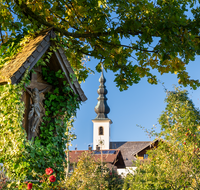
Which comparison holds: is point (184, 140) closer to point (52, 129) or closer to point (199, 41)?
point (52, 129)

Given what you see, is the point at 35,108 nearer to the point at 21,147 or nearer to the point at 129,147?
the point at 21,147

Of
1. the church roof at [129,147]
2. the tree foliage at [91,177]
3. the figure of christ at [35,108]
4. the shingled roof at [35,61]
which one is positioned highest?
the church roof at [129,147]

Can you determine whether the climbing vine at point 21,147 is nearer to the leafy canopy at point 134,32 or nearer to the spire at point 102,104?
the leafy canopy at point 134,32

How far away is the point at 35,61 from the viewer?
5.92 m

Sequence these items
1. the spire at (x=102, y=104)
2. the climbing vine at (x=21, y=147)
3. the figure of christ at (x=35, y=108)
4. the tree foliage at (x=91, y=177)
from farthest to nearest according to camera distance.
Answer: the spire at (x=102, y=104) → the tree foliage at (x=91, y=177) → the figure of christ at (x=35, y=108) → the climbing vine at (x=21, y=147)

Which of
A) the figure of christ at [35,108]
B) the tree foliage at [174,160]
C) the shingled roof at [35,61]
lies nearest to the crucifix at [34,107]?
the figure of christ at [35,108]

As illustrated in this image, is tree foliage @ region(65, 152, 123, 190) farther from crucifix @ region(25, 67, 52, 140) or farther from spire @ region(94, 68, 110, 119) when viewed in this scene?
spire @ region(94, 68, 110, 119)

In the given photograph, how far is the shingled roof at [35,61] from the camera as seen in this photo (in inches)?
218

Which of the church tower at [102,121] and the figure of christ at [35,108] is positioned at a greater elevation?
the church tower at [102,121]

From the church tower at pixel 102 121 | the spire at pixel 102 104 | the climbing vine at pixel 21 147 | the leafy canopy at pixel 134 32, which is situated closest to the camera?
the leafy canopy at pixel 134 32

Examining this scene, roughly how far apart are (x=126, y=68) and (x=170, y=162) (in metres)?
4.34

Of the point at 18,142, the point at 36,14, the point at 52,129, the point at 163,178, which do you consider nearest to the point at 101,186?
the point at 163,178

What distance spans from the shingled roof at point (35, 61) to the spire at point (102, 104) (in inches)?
2102

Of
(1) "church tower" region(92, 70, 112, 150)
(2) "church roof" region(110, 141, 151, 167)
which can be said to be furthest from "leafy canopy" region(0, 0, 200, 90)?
(1) "church tower" region(92, 70, 112, 150)
